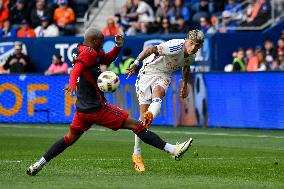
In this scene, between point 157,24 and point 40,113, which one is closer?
point 40,113

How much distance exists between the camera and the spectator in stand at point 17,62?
98.3 ft

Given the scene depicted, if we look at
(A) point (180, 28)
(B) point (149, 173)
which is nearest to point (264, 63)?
(A) point (180, 28)

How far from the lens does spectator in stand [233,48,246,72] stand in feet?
84.8

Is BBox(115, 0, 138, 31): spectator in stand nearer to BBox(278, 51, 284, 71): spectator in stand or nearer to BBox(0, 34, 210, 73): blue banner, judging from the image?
BBox(0, 34, 210, 73): blue banner

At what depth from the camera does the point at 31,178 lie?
12.6 metres

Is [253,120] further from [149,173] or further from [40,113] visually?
[149,173]

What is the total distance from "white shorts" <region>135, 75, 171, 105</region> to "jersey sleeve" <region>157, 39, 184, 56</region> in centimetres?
42

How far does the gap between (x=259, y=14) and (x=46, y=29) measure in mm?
7734

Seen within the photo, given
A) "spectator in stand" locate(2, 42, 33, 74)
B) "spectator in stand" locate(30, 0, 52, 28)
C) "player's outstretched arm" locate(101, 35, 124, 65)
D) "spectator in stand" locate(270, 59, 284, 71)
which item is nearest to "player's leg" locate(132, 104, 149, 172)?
"player's outstretched arm" locate(101, 35, 124, 65)

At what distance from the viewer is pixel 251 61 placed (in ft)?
83.8

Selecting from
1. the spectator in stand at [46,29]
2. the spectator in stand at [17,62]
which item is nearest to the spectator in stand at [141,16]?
the spectator in stand at [46,29]

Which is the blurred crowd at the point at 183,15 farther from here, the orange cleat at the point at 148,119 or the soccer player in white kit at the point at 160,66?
the orange cleat at the point at 148,119

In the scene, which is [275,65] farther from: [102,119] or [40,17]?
[102,119]

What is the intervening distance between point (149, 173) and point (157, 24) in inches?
654
